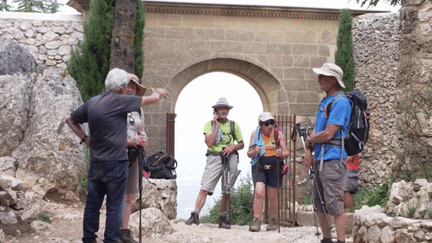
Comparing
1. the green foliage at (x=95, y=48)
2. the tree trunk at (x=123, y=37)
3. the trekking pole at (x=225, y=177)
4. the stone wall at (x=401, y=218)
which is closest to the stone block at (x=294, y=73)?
the green foliage at (x=95, y=48)

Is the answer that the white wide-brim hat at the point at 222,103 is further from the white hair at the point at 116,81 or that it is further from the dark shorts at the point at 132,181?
the white hair at the point at 116,81

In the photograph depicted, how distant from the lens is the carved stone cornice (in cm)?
1291

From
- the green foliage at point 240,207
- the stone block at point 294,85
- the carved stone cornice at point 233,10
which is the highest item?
the carved stone cornice at point 233,10

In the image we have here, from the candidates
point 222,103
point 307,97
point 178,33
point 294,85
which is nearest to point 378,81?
point 307,97

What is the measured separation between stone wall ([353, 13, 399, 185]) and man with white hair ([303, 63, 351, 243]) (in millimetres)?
7664

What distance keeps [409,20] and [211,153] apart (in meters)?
3.48

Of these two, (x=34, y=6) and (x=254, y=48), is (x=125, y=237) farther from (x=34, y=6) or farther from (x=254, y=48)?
(x=34, y=6)

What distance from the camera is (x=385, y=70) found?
1317 cm

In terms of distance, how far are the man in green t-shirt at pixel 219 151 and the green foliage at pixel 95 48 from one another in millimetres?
3329

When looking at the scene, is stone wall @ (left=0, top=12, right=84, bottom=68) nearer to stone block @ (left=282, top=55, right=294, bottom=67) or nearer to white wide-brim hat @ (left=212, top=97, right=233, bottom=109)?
stone block @ (left=282, top=55, right=294, bottom=67)

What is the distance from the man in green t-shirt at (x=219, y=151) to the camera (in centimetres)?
883

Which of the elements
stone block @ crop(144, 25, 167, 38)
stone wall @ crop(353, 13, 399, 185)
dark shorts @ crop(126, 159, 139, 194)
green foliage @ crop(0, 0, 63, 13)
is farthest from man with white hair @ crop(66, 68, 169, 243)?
green foliage @ crop(0, 0, 63, 13)

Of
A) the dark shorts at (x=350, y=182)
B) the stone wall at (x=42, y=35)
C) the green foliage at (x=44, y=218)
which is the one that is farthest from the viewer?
the stone wall at (x=42, y=35)

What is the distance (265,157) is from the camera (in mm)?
8453
